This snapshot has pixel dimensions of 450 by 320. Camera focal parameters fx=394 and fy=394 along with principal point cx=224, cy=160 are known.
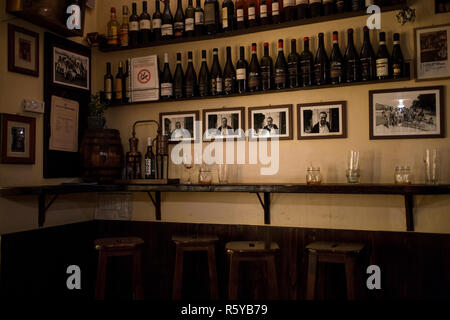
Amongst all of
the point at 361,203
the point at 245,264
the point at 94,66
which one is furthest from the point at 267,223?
the point at 94,66

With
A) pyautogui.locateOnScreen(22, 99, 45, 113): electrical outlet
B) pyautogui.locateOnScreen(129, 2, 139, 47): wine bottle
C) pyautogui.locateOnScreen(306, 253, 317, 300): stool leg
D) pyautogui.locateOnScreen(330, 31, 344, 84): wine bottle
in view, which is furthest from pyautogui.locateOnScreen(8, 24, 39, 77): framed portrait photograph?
pyautogui.locateOnScreen(306, 253, 317, 300): stool leg

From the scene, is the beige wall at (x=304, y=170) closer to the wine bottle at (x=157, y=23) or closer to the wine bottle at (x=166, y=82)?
the wine bottle at (x=166, y=82)

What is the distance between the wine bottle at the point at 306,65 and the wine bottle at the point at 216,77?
2.13ft

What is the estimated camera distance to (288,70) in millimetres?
2920

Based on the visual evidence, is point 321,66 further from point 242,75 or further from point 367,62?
point 242,75

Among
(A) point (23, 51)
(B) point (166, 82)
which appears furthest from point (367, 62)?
(A) point (23, 51)

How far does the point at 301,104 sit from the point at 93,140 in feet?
5.50

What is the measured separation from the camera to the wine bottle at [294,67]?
2887 millimetres

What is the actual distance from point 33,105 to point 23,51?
0.40 metres

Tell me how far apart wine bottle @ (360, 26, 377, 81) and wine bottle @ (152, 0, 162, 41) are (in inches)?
65.5

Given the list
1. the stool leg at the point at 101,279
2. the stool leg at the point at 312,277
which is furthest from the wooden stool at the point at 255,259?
the stool leg at the point at 101,279

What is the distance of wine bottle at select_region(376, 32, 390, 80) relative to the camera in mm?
2641

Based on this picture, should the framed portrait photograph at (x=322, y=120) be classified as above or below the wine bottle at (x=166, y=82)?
below

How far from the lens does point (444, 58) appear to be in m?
2.63
